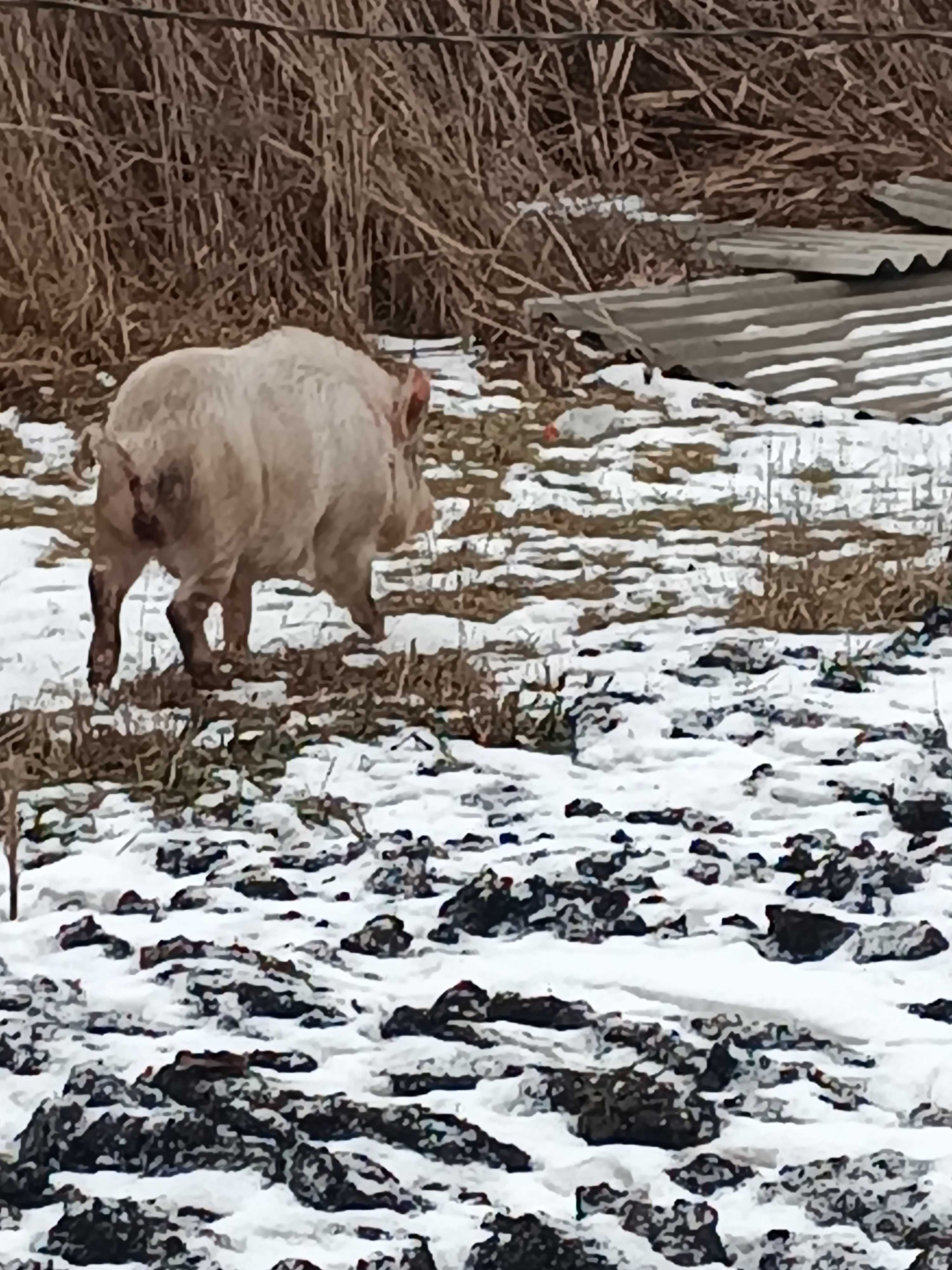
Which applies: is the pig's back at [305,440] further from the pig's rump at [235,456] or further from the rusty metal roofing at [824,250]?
the rusty metal roofing at [824,250]

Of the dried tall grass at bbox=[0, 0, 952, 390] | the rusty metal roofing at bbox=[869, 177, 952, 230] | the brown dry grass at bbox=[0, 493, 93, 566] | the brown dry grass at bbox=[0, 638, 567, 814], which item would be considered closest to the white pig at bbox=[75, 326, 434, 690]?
the brown dry grass at bbox=[0, 638, 567, 814]

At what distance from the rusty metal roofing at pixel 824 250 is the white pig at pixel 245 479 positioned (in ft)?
13.6

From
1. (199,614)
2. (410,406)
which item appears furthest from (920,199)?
(199,614)

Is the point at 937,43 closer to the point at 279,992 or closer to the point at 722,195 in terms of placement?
the point at 722,195

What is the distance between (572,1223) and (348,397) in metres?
2.12

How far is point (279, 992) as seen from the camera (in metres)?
2.58

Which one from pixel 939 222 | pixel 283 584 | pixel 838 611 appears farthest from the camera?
pixel 939 222

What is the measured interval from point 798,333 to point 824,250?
1112 mm

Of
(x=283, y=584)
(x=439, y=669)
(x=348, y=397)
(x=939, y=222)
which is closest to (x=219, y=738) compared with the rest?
(x=439, y=669)

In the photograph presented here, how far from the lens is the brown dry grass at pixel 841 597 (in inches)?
161

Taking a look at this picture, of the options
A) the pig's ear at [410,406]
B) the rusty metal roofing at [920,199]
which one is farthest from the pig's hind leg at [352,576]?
the rusty metal roofing at [920,199]

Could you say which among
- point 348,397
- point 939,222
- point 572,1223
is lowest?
point 572,1223

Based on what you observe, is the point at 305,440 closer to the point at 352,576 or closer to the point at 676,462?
the point at 352,576

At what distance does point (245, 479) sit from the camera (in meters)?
3.54
